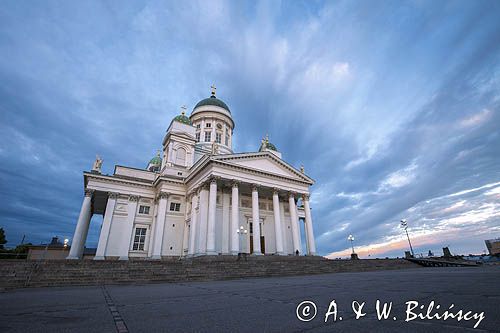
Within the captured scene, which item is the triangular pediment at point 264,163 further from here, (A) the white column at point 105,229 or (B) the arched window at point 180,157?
(A) the white column at point 105,229

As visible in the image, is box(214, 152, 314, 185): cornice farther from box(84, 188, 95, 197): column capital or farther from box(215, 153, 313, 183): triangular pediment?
box(84, 188, 95, 197): column capital

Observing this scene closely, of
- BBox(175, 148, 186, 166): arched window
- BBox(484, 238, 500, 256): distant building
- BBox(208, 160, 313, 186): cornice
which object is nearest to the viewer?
BBox(208, 160, 313, 186): cornice

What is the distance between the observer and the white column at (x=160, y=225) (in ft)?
86.2

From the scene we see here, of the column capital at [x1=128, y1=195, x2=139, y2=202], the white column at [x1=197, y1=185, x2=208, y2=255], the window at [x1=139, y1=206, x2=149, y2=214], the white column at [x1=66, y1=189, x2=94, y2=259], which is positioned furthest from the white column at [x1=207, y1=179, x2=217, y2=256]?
the white column at [x1=66, y1=189, x2=94, y2=259]

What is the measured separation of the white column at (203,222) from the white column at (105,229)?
10.6 m

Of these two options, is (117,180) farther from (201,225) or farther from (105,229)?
(201,225)

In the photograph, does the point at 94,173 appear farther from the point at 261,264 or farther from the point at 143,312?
the point at 143,312

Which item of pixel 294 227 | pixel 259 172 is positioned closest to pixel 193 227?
pixel 259 172

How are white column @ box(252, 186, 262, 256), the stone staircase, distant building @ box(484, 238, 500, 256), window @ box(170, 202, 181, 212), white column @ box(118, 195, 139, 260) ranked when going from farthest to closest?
distant building @ box(484, 238, 500, 256) → window @ box(170, 202, 181, 212) → white column @ box(118, 195, 139, 260) → white column @ box(252, 186, 262, 256) → the stone staircase

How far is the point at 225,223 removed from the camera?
2622 cm

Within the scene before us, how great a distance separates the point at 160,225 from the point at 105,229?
5746 millimetres

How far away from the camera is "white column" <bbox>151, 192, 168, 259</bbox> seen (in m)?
26.3

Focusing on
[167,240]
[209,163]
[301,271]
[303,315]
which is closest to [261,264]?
[301,271]

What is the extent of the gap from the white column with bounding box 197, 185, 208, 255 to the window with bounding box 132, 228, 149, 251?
887 cm
